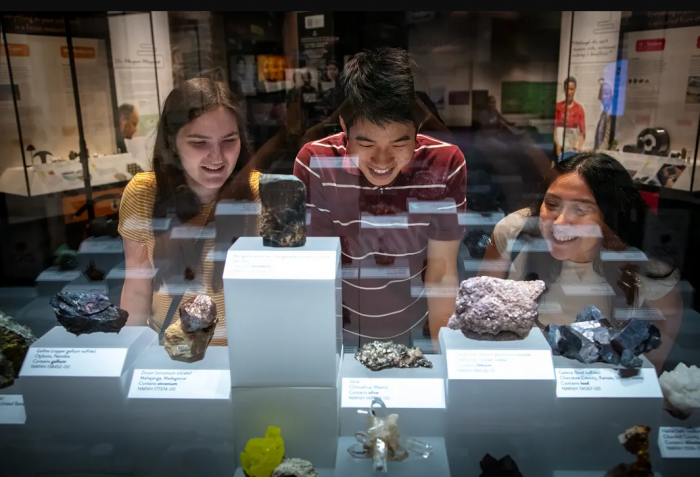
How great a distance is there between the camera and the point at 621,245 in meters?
2.16

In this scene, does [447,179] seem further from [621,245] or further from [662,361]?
[662,361]

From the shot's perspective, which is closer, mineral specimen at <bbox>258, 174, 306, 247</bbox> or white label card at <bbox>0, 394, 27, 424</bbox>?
mineral specimen at <bbox>258, 174, 306, 247</bbox>

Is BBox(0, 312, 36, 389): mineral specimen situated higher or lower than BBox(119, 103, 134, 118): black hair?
lower

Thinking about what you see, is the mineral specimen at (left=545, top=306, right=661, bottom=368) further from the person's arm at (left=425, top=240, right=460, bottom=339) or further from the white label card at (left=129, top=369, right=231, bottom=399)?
the white label card at (left=129, top=369, right=231, bottom=399)

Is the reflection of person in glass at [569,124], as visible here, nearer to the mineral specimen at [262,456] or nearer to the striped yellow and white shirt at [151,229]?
the striped yellow and white shirt at [151,229]

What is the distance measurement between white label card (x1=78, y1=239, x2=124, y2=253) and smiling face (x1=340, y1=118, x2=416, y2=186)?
3.25ft

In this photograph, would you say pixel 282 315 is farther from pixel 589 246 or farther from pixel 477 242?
pixel 589 246

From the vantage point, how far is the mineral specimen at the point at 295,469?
1.74m

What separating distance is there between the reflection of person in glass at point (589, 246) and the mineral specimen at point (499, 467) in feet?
2.12

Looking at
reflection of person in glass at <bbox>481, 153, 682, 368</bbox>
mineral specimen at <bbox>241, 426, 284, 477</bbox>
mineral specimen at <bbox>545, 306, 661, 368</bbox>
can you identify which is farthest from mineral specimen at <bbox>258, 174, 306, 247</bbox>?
mineral specimen at <bbox>545, 306, 661, 368</bbox>

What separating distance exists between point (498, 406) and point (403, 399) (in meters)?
0.32

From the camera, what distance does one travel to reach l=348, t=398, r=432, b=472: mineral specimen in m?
1.78

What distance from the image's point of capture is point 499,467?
1.83 metres

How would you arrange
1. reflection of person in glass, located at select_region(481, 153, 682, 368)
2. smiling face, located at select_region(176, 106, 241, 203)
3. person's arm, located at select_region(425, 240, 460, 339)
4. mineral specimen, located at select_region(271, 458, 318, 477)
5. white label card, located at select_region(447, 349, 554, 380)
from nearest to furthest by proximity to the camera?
mineral specimen, located at select_region(271, 458, 318, 477)
white label card, located at select_region(447, 349, 554, 380)
smiling face, located at select_region(176, 106, 241, 203)
reflection of person in glass, located at select_region(481, 153, 682, 368)
person's arm, located at select_region(425, 240, 460, 339)
